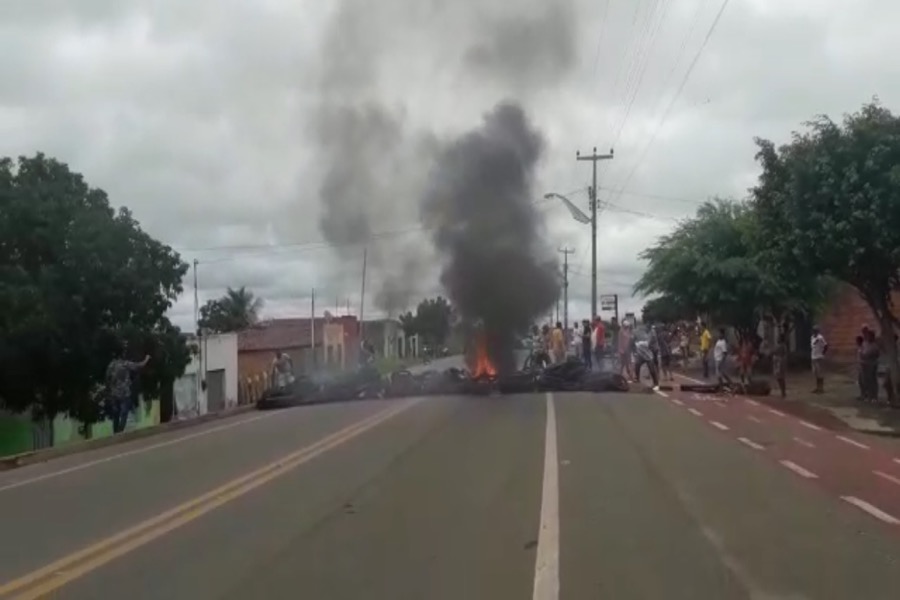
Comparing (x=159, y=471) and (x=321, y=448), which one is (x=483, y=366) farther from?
(x=159, y=471)

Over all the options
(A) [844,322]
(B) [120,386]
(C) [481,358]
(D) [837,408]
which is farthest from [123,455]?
(A) [844,322]

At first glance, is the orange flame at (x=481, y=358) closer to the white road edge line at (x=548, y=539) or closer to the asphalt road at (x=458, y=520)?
the asphalt road at (x=458, y=520)

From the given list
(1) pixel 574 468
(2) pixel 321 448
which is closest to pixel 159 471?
(2) pixel 321 448

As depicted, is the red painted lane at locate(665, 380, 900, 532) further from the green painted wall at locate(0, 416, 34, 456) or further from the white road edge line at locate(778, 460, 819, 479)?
the green painted wall at locate(0, 416, 34, 456)

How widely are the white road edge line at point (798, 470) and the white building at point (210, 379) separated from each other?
25.9 meters

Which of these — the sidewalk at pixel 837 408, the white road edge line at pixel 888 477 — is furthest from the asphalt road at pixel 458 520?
the sidewalk at pixel 837 408

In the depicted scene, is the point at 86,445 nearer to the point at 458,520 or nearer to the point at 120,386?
the point at 120,386

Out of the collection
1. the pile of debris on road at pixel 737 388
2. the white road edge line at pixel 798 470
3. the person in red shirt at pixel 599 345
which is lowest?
the white road edge line at pixel 798 470

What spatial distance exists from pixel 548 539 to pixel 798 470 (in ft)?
17.4

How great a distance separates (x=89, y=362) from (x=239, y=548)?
18443 millimetres

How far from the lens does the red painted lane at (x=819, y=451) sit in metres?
11.0

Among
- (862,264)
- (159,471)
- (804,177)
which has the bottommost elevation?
(159,471)

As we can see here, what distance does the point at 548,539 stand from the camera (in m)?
8.56

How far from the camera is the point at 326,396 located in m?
28.6
